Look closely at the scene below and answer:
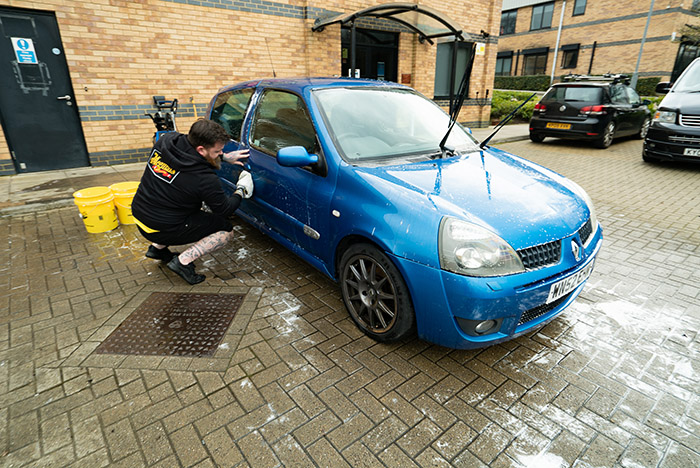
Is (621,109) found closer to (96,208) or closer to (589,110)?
(589,110)

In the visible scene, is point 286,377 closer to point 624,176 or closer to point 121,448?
point 121,448

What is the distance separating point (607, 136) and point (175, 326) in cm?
1094

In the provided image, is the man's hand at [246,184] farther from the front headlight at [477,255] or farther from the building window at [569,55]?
the building window at [569,55]

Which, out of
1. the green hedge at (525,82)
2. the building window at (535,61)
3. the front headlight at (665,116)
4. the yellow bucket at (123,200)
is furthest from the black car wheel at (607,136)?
the building window at (535,61)

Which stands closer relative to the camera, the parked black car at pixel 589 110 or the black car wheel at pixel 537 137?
the parked black car at pixel 589 110

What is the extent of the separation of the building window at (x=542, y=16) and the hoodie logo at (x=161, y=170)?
3908 centimetres

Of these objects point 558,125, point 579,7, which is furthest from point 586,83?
point 579,7

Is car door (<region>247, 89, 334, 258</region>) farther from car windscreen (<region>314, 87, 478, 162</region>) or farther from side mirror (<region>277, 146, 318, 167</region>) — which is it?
car windscreen (<region>314, 87, 478, 162</region>)

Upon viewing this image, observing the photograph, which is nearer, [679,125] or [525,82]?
[679,125]

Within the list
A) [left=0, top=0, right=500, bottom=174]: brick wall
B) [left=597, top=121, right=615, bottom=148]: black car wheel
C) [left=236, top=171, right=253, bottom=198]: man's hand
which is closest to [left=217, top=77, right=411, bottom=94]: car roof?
[left=236, top=171, right=253, bottom=198]: man's hand

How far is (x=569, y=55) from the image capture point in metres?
32.1

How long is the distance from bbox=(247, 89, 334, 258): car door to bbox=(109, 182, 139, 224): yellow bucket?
1960 mm

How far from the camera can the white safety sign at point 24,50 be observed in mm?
6410

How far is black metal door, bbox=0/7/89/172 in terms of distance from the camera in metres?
6.41
